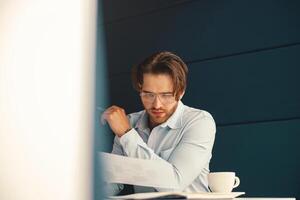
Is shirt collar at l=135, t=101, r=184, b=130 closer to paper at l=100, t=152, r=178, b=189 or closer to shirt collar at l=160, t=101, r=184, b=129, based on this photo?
shirt collar at l=160, t=101, r=184, b=129

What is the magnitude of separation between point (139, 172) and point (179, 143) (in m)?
0.16

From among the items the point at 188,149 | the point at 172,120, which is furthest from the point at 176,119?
the point at 188,149

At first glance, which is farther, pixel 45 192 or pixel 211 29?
pixel 211 29

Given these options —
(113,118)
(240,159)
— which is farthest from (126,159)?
(240,159)

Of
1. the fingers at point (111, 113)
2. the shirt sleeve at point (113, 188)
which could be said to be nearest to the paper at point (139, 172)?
the shirt sleeve at point (113, 188)

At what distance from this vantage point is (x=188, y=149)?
1.28 meters

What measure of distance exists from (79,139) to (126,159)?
47cm

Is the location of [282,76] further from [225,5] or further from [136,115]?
[136,115]

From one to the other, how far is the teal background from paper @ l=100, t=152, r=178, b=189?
0.32 feet

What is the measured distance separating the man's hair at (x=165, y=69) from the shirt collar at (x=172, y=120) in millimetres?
31

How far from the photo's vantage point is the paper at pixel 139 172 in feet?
3.92

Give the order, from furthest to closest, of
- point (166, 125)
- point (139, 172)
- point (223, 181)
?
point (166, 125) < point (139, 172) < point (223, 181)

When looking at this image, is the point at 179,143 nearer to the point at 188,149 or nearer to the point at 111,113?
the point at 188,149

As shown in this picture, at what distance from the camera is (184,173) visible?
48.5 inches
